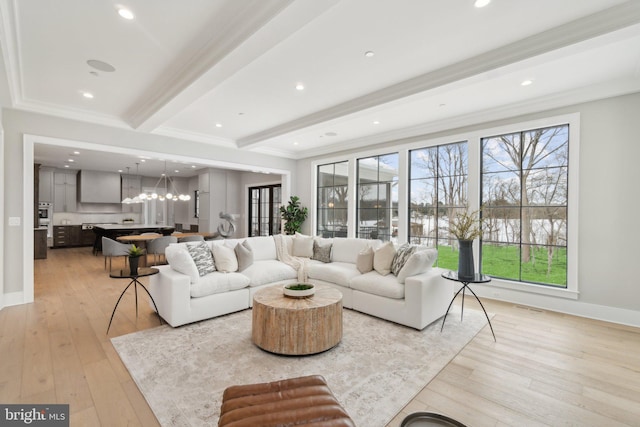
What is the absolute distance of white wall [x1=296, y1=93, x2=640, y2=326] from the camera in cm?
347

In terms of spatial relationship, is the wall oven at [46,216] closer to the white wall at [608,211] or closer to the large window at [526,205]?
the large window at [526,205]

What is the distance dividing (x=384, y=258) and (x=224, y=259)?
7.21 feet

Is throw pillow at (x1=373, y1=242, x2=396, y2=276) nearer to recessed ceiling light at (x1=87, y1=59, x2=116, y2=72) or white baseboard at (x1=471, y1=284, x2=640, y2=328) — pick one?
white baseboard at (x1=471, y1=284, x2=640, y2=328)

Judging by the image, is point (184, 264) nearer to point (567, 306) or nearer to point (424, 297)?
point (424, 297)

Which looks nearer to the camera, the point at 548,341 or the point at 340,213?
the point at 548,341

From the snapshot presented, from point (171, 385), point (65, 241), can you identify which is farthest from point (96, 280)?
point (65, 241)

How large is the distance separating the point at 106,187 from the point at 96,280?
19.4ft

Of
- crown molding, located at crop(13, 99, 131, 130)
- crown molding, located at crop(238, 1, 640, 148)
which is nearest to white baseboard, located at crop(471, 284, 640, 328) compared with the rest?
crown molding, located at crop(238, 1, 640, 148)

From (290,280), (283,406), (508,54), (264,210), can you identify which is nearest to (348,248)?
(290,280)

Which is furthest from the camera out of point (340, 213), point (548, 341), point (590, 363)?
point (340, 213)

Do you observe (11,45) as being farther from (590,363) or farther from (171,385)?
(590,363)

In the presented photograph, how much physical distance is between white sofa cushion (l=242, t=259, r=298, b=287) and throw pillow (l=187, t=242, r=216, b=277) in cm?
48

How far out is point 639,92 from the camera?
341cm

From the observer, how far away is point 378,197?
6.14 m
